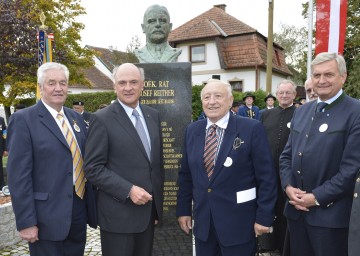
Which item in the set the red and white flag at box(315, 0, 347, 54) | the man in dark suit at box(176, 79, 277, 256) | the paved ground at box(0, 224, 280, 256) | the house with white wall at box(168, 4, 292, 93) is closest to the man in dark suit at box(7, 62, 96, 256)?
the man in dark suit at box(176, 79, 277, 256)

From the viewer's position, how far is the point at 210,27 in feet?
82.5

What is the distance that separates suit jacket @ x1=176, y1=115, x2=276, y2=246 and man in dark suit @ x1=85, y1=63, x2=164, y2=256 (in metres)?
0.46

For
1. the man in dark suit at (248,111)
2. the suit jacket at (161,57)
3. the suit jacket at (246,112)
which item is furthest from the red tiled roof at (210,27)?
the suit jacket at (161,57)

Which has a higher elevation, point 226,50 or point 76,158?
point 226,50

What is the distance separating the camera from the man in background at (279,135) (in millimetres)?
4555

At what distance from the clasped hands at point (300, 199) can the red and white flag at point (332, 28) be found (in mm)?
3164

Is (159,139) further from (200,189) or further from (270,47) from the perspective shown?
(270,47)

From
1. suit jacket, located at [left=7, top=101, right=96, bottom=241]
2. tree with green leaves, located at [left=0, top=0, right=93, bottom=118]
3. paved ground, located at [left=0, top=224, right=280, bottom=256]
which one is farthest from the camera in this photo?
tree with green leaves, located at [left=0, top=0, right=93, bottom=118]

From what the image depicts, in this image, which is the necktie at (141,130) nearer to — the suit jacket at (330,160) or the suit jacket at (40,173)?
the suit jacket at (40,173)

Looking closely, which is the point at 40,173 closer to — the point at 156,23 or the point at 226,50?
the point at 156,23

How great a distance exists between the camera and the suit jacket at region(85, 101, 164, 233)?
2.67m

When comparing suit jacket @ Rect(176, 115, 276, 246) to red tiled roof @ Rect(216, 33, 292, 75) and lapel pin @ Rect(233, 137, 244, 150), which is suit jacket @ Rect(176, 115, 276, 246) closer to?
lapel pin @ Rect(233, 137, 244, 150)

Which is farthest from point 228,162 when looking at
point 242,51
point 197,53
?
point 197,53

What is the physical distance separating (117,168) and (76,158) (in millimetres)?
407
